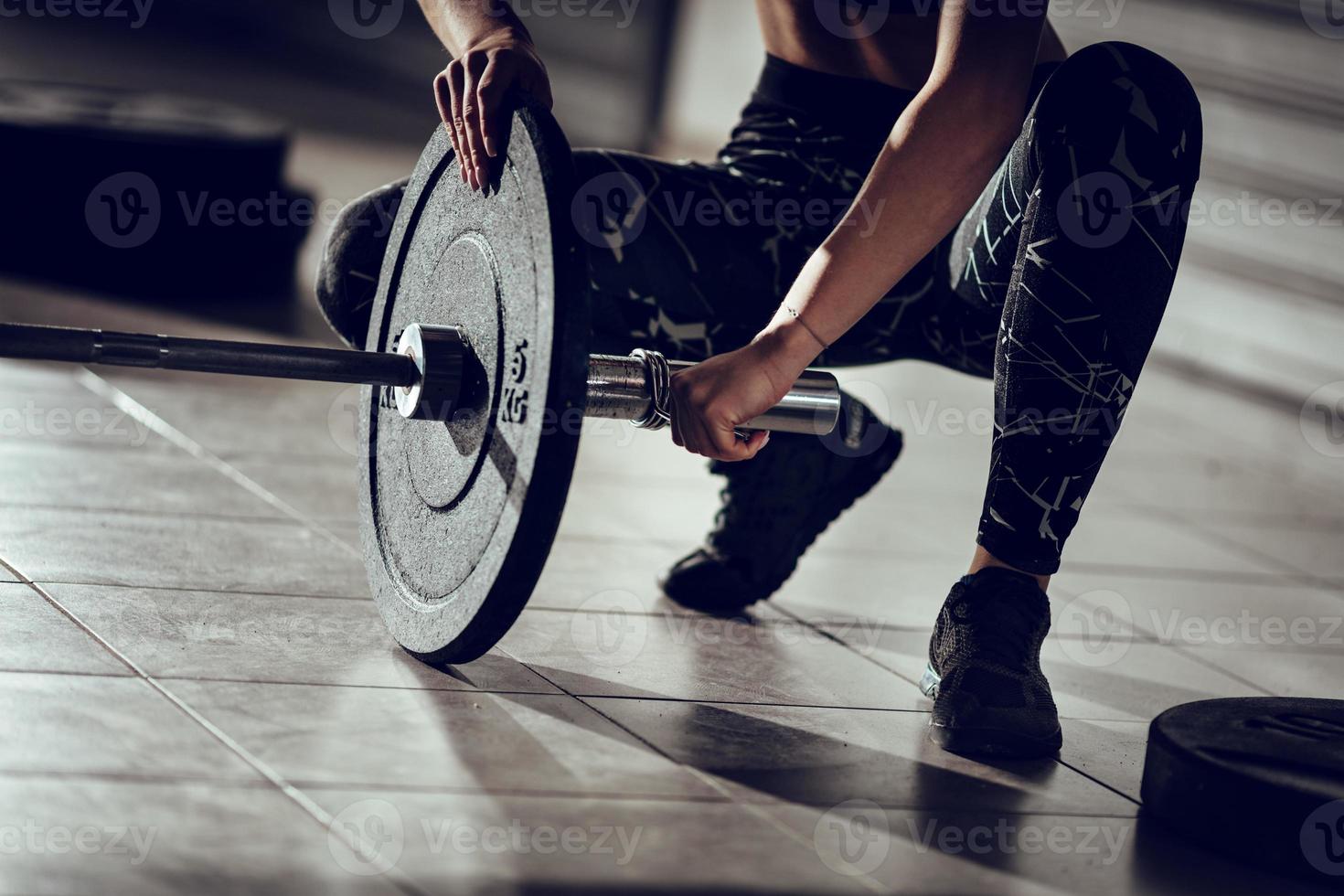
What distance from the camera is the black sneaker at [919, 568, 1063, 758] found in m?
1.29

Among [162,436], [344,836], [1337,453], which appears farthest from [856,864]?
[1337,453]

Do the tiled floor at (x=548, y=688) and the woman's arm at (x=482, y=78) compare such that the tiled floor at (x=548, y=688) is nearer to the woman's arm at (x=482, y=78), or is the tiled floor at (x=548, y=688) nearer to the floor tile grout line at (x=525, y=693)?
the floor tile grout line at (x=525, y=693)

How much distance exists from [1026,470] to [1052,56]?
21.8 inches

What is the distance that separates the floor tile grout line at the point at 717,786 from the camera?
1040 millimetres

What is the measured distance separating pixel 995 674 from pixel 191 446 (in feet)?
4.08

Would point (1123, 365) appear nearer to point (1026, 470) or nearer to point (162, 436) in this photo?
point (1026, 470)

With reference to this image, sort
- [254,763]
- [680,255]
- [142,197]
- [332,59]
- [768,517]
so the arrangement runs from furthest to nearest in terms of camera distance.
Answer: [332,59], [142,197], [768,517], [680,255], [254,763]

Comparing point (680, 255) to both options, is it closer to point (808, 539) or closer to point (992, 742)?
point (808, 539)

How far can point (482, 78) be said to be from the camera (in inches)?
50.1

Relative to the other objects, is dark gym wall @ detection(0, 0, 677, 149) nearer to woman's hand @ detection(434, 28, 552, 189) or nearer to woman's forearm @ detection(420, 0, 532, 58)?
woman's forearm @ detection(420, 0, 532, 58)

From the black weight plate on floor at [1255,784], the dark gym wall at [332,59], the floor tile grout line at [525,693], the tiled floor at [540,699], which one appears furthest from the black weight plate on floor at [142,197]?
the dark gym wall at [332,59]

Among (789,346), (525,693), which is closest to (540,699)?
(525,693)

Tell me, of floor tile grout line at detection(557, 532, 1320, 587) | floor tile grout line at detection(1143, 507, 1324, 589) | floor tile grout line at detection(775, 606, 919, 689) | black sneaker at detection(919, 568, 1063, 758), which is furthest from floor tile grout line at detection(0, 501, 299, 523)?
floor tile grout line at detection(1143, 507, 1324, 589)

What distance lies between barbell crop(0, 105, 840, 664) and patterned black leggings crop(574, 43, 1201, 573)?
0.07 metres
